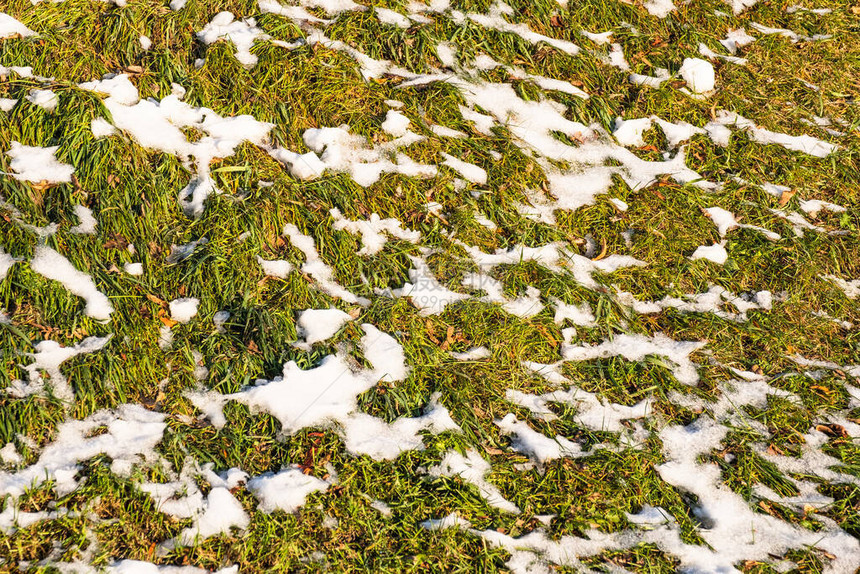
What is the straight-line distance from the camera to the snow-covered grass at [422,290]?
2.61 metres

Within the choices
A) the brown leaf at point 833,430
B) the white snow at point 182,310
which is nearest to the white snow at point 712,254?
the brown leaf at point 833,430

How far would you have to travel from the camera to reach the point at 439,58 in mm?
4039

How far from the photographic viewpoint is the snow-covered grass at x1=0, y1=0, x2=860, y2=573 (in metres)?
2.61

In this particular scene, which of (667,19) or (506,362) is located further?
(667,19)

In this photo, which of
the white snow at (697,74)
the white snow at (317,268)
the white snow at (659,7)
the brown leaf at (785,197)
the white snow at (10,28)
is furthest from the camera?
the white snow at (659,7)

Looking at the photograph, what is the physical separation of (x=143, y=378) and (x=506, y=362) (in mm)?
1568

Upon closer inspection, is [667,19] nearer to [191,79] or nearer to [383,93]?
[383,93]

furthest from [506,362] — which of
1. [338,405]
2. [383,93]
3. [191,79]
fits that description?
[191,79]

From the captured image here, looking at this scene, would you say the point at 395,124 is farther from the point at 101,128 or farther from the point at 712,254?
the point at 712,254

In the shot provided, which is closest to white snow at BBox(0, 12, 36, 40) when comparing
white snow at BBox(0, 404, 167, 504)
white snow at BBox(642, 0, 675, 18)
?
white snow at BBox(0, 404, 167, 504)

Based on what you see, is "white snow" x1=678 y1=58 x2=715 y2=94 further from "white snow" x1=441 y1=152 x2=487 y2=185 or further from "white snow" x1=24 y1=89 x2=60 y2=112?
"white snow" x1=24 y1=89 x2=60 y2=112

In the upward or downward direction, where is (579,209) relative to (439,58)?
downward

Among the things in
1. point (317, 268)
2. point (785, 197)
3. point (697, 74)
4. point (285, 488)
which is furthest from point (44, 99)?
point (785, 197)

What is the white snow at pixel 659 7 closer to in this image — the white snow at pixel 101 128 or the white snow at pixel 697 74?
the white snow at pixel 697 74
